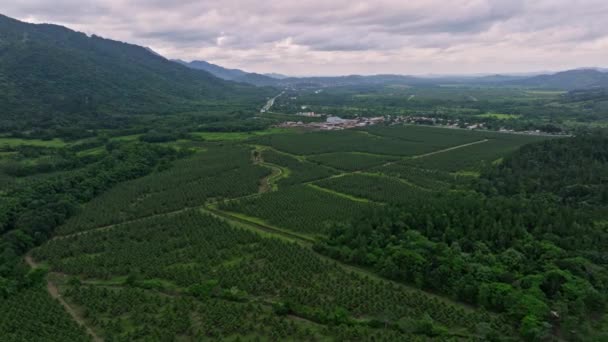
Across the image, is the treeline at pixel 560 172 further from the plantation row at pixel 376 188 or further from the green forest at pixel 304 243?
the plantation row at pixel 376 188

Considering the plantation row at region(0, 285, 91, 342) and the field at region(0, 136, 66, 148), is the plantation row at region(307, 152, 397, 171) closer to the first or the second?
the plantation row at region(0, 285, 91, 342)

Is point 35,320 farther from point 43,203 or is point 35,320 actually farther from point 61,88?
point 61,88

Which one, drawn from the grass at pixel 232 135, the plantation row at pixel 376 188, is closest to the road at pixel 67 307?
the plantation row at pixel 376 188

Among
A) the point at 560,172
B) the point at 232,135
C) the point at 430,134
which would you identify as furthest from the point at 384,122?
the point at 560,172

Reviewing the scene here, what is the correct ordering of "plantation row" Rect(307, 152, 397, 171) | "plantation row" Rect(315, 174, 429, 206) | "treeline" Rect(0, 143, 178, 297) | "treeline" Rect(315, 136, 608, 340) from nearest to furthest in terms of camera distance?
"treeline" Rect(315, 136, 608, 340) < "treeline" Rect(0, 143, 178, 297) < "plantation row" Rect(315, 174, 429, 206) < "plantation row" Rect(307, 152, 397, 171)

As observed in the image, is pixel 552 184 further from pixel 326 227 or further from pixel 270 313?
pixel 270 313

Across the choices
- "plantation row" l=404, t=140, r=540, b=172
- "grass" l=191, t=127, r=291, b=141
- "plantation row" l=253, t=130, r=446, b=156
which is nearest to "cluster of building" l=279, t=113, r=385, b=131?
"grass" l=191, t=127, r=291, b=141
